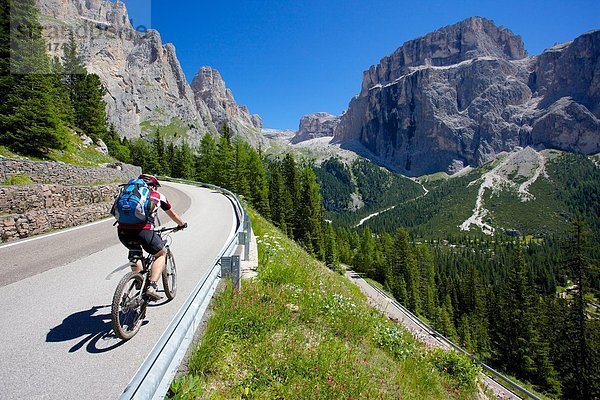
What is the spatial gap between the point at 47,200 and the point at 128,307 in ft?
38.8

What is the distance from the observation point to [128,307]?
4.50 m

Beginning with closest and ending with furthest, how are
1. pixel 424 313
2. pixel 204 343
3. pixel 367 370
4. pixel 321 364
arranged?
pixel 204 343 → pixel 321 364 → pixel 367 370 → pixel 424 313

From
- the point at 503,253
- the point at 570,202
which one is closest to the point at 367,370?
the point at 503,253

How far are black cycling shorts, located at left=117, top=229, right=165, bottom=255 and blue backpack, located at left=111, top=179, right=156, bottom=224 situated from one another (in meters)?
0.21

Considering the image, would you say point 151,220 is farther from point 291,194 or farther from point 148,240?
point 291,194

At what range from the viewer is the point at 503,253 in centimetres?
13125

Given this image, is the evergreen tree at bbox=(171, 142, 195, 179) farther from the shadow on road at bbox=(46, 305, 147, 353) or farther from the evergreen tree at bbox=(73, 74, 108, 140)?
the shadow on road at bbox=(46, 305, 147, 353)

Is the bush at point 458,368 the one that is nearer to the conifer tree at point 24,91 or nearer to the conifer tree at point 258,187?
the conifer tree at point 24,91

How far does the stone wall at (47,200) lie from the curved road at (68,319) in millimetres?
939

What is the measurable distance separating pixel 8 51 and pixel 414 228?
19025cm

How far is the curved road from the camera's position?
3566 mm

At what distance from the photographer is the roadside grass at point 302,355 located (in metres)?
3.75

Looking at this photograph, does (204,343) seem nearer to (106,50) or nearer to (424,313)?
(424,313)

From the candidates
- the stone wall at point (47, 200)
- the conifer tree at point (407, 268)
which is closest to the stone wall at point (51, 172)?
the stone wall at point (47, 200)
